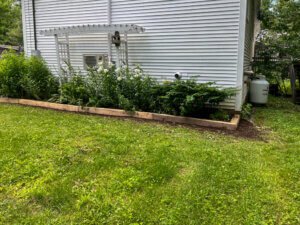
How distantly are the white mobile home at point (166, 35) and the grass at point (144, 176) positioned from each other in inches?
72.0

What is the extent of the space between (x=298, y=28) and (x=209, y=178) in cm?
746

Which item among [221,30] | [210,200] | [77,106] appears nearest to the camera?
[210,200]

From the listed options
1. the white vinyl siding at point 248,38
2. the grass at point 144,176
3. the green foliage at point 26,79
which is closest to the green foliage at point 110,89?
the green foliage at point 26,79

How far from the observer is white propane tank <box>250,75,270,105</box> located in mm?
6820

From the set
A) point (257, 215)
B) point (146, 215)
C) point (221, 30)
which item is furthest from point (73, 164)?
point (221, 30)

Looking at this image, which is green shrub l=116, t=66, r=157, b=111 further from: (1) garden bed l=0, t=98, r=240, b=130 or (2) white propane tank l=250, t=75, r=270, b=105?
(2) white propane tank l=250, t=75, r=270, b=105

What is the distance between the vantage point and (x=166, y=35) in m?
6.04

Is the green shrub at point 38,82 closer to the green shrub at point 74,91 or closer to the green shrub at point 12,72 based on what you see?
the green shrub at point 12,72

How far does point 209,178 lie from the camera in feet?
9.29

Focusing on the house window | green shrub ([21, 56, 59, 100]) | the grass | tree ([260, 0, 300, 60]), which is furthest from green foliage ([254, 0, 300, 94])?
green shrub ([21, 56, 59, 100])

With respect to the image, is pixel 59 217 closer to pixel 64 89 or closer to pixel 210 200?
pixel 210 200

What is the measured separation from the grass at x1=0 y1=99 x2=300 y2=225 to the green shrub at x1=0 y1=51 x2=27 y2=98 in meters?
2.88

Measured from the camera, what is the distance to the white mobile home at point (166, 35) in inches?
214

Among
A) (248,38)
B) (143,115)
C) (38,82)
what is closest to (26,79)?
(38,82)
